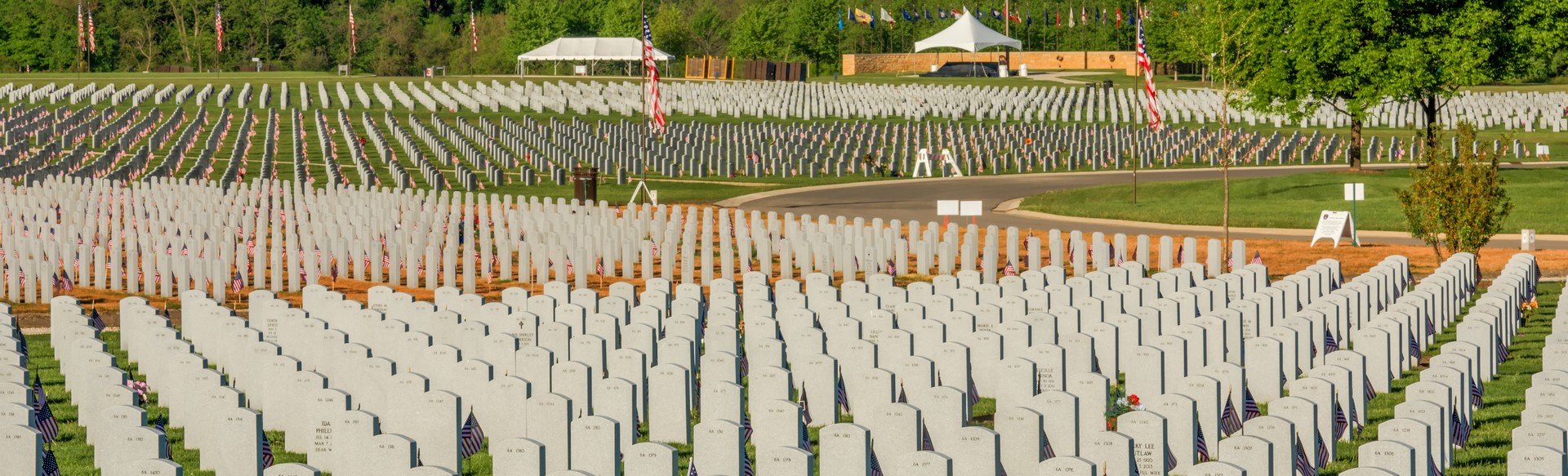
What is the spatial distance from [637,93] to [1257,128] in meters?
25.8

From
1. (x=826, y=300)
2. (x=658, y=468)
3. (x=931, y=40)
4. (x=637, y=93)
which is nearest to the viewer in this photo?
(x=658, y=468)

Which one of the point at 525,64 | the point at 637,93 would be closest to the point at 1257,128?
the point at 637,93

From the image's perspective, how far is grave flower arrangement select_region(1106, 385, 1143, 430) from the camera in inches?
478

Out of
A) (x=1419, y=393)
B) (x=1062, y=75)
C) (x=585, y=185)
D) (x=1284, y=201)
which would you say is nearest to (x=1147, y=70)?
(x=1284, y=201)

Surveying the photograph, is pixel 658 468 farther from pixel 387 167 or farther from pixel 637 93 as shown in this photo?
pixel 637 93

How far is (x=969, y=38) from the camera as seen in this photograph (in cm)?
8694

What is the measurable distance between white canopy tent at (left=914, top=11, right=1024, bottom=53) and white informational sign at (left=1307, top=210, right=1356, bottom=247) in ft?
189

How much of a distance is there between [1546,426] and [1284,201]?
29.1 m

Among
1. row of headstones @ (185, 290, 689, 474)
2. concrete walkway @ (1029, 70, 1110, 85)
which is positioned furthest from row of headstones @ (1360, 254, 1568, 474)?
concrete walkway @ (1029, 70, 1110, 85)

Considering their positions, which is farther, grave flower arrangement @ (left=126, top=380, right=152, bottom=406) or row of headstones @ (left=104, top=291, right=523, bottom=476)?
grave flower arrangement @ (left=126, top=380, right=152, bottom=406)

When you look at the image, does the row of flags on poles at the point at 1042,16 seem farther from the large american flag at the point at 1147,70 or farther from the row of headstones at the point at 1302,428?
the row of headstones at the point at 1302,428

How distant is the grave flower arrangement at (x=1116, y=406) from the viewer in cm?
1215

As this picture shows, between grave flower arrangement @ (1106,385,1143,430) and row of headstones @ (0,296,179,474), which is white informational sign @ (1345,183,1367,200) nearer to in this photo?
grave flower arrangement @ (1106,385,1143,430)

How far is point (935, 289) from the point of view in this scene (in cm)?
1889
